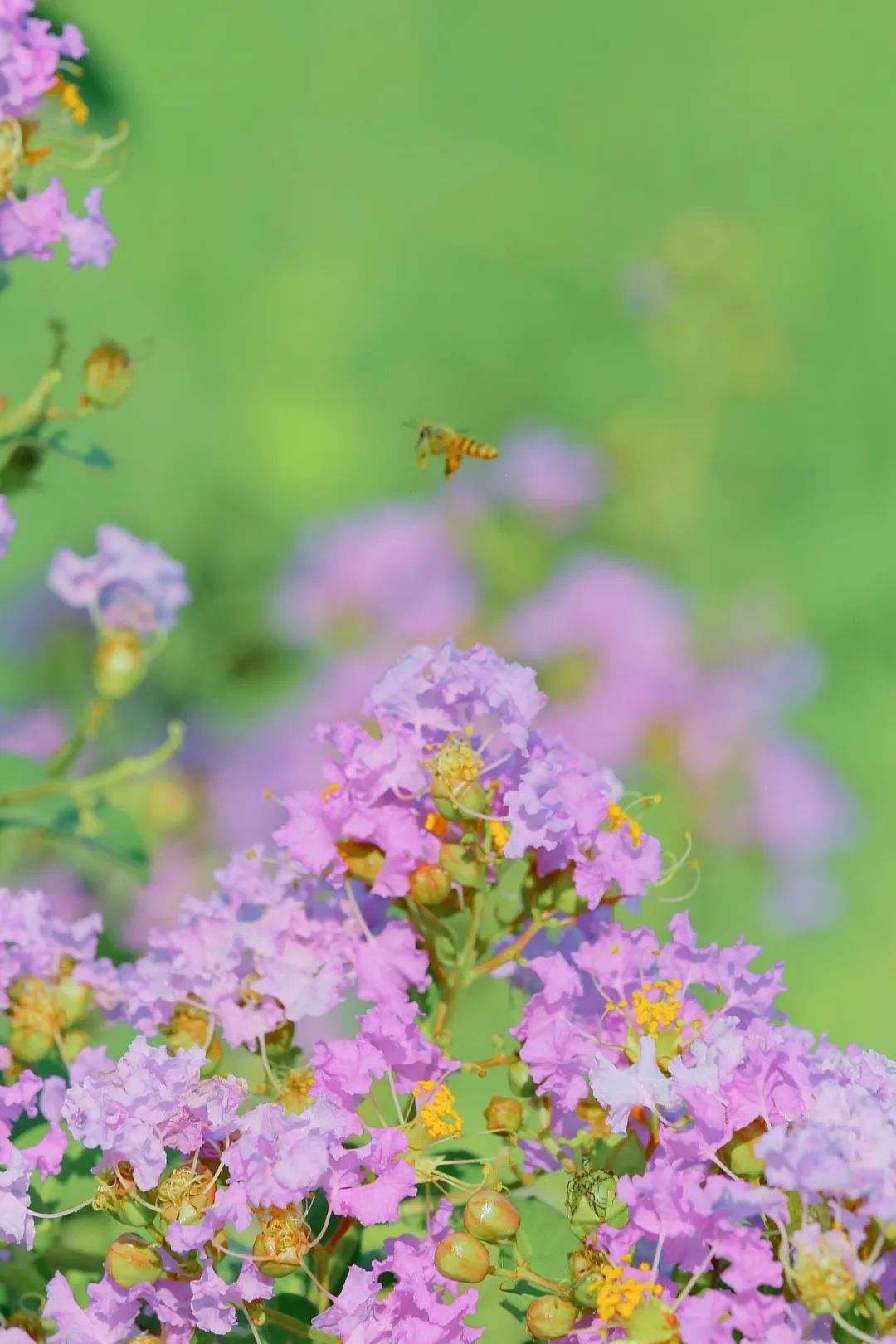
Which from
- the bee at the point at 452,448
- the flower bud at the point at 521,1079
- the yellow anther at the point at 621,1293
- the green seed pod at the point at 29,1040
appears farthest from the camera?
the bee at the point at 452,448

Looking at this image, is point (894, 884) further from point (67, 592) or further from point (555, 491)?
point (67, 592)

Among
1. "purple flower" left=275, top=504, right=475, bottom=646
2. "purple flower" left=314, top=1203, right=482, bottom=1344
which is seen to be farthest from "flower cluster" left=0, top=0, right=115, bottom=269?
"purple flower" left=275, top=504, right=475, bottom=646

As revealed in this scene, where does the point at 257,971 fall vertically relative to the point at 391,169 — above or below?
below

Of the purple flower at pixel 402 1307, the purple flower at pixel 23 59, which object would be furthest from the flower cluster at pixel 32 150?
the purple flower at pixel 402 1307

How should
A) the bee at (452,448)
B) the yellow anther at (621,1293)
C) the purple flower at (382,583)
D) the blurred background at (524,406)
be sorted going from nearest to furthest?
1. the yellow anther at (621,1293)
2. the bee at (452,448)
3. the purple flower at (382,583)
4. the blurred background at (524,406)

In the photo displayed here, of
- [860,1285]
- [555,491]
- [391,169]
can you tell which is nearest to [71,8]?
[391,169]

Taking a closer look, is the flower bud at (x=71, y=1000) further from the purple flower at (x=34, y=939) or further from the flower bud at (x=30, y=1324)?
the flower bud at (x=30, y=1324)

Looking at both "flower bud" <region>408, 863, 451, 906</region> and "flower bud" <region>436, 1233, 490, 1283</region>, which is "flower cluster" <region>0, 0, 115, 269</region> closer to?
"flower bud" <region>408, 863, 451, 906</region>
